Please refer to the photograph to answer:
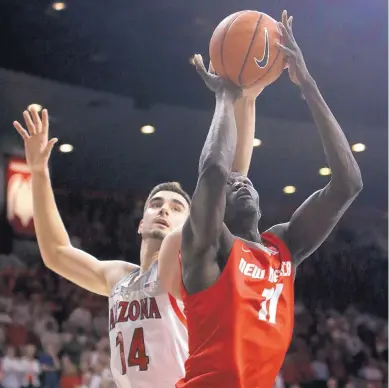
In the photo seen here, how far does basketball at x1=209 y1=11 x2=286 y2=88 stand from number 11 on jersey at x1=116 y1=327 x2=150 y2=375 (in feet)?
3.53

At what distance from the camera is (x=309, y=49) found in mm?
9086

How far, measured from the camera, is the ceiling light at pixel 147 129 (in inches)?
381

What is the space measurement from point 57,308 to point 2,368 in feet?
4.86

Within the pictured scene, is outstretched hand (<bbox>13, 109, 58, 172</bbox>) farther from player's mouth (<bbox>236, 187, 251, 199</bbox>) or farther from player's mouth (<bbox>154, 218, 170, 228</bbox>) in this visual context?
player's mouth (<bbox>236, 187, 251, 199</bbox>)

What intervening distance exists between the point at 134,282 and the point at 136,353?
12.0 inches

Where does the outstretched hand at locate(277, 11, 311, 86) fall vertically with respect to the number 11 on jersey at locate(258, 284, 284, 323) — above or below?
above

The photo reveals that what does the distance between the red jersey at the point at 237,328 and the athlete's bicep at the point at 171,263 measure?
0.32 metres

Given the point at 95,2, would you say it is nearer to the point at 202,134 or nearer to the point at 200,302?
the point at 202,134

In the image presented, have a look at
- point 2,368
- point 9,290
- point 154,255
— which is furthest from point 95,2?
point 154,255

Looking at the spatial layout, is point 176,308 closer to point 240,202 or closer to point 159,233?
point 159,233

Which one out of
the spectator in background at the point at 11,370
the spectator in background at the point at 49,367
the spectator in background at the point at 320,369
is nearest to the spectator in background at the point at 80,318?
the spectator in background at the point at 49,367

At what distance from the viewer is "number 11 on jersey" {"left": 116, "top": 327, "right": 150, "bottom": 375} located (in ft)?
9.66

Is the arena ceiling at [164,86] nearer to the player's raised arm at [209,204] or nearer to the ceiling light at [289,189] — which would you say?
the ceiling light at [289,189]

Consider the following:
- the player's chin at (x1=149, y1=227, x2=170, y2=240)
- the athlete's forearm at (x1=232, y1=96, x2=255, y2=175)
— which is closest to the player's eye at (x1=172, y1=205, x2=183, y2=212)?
the player's chin at (x1=149, y1=227, x2=170, y2=240)
